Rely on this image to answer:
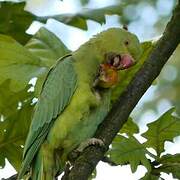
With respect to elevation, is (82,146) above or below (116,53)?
below

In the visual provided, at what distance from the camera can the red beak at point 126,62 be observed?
2.32m

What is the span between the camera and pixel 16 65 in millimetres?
2371

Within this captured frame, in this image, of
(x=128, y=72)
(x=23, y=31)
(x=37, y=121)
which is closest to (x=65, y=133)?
(x=37, y=121)

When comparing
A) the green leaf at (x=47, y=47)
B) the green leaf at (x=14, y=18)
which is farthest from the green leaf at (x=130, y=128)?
the green leaf at (x=14, y=18)

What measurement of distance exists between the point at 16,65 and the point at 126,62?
0.47 meters

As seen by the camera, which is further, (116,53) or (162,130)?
(116,53)

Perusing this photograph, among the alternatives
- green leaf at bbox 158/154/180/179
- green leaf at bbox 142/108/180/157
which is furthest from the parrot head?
green leaf at bbox 158/154/180/179

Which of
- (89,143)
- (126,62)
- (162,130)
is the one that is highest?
(126,62)

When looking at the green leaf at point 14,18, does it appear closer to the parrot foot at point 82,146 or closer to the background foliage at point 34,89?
the background foliage at point 34,89

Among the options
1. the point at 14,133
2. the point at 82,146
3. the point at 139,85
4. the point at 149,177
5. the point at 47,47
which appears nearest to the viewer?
the point at 139,85

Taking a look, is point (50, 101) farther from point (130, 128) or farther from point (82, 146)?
point (130, 128)

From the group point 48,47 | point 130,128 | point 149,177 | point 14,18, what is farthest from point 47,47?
point 149,177

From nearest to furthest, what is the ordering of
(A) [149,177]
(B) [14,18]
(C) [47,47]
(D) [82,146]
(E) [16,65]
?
(A) [149,177], (D) [82,146], (E) [16,65], (C) [47,47], (B) [14,18]

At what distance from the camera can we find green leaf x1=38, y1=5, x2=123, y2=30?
2.66m
